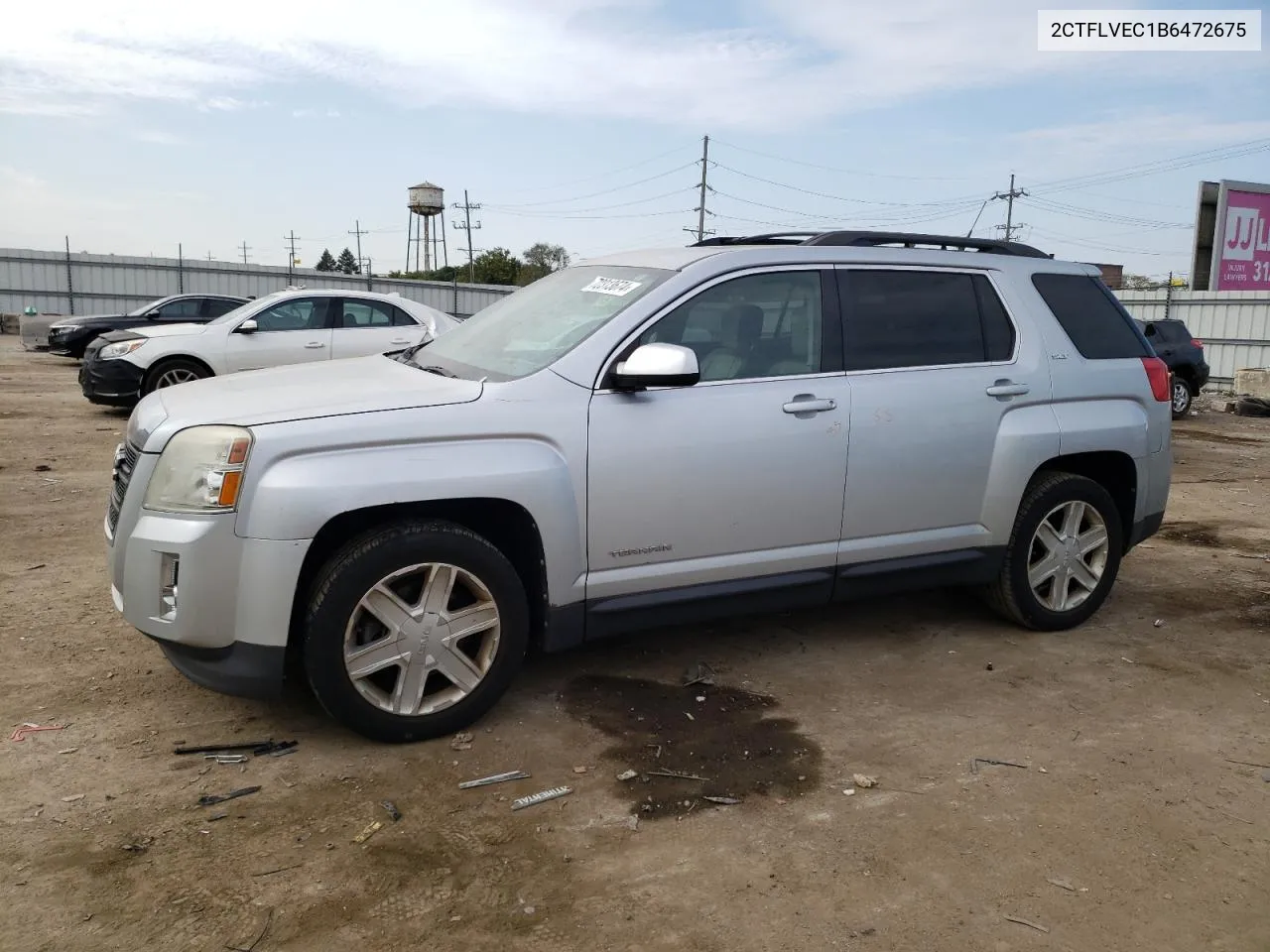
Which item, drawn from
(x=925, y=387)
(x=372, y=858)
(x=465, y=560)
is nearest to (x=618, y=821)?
(x=372, y=858)

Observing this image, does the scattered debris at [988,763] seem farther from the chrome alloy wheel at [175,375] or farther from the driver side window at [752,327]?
the chrome alloy wheel at [175,375]

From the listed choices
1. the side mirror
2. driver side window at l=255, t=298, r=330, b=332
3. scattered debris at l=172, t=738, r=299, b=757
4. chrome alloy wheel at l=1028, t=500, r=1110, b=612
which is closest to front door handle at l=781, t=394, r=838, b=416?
the side mirror

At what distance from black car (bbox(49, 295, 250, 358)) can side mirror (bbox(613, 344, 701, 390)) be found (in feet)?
44.0

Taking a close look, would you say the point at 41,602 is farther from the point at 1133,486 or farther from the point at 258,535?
the point at 1133,486

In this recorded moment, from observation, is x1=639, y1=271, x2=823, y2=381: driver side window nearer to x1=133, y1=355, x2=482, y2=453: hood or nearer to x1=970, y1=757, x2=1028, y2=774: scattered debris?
x1=133, y1=355, x2=482, y2=453: hood

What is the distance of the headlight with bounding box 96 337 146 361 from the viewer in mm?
11688

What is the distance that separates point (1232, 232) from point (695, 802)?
90.1 feet

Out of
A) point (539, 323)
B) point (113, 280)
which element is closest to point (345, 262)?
point (113, 280)

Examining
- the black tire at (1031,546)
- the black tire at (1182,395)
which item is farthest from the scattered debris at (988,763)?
the black tire at (1182,395)

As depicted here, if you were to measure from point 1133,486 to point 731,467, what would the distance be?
96.2 inches

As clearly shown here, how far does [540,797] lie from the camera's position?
11.0 feet

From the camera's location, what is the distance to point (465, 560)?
3580 mm

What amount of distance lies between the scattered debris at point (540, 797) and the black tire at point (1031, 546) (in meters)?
2.59

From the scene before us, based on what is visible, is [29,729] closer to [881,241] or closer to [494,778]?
[494,778]
